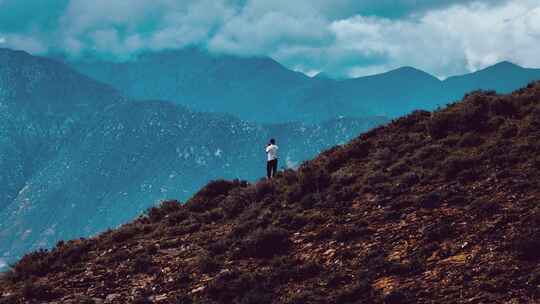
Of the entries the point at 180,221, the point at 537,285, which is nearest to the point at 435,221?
the point at 537,285

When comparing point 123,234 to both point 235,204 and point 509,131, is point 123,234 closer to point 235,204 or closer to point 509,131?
point 235,204

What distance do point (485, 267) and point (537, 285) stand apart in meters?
1.46

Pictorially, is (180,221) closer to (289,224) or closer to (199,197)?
(199,197)

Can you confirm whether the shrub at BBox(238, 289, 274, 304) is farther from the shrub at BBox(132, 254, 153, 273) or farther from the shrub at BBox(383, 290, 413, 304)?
the shrub at BBox(132, 254, 153, 273)

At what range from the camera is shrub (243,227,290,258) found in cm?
1719

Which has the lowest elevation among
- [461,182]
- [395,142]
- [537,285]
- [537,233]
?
[537,285]

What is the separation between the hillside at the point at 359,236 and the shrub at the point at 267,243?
32 millimetres

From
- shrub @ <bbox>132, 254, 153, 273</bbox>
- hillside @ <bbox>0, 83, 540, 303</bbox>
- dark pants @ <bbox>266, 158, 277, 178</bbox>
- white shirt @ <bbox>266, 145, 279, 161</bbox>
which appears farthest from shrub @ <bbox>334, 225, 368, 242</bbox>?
white shirt @ <bbox>266, 145, 279, 161</bbox>

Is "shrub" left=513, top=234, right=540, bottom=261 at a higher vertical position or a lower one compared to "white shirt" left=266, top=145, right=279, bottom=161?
lower

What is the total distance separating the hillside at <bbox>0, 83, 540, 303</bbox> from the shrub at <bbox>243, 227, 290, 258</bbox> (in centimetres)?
3

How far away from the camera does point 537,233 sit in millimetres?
12328

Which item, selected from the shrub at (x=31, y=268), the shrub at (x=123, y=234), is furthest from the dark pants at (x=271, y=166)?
the shrub at (x=31, y=268)

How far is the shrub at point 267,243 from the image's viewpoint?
17188 millimetres

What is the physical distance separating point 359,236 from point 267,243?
2.69m
